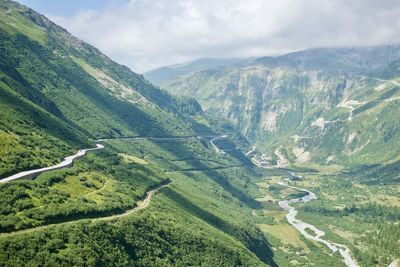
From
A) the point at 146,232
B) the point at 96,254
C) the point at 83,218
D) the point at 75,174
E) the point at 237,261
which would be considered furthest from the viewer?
the point at 237,261

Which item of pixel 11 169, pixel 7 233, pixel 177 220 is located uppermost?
pixel 11 169

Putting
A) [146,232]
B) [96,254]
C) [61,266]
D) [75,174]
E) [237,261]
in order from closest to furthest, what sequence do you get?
[61,266] < [96,254] < [146,232] < [75,174] < [237,261]

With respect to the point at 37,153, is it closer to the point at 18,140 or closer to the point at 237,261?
the point at 18,140

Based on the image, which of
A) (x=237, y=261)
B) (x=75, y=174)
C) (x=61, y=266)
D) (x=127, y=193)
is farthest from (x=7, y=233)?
(x=237, y=261)

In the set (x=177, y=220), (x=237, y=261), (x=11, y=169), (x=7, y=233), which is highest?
(x=11, y=169)

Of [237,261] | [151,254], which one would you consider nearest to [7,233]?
[151,254]

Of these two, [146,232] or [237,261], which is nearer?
A: [146,232]

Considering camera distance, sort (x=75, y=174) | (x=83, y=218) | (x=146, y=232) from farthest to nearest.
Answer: (x=75, y=174) → (x=146, y=232) → (x=83, y=218)

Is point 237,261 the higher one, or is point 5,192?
point 5,192

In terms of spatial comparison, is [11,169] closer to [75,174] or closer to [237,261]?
[75,174]
